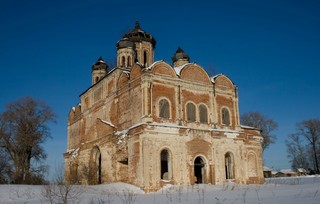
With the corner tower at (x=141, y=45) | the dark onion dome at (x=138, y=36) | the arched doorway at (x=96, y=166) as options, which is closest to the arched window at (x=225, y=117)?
the corner tower at (x=141, y=45)

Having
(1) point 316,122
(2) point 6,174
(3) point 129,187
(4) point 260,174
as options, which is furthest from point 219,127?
(1) point 316,122

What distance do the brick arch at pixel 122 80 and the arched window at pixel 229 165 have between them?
358 inches

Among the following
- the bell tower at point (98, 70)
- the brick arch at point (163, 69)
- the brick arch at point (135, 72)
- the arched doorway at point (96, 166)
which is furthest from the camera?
the bell tower at point (98, 70)

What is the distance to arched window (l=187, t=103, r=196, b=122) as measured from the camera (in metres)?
22.8

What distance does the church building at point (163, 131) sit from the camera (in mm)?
20656

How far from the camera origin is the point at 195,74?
24109 mm

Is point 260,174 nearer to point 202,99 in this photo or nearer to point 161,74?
point 202,99

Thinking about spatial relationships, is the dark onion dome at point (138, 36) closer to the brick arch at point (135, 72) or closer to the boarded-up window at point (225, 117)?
the brick arch at point (135, 72)

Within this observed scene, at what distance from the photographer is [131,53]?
2777 centimetres

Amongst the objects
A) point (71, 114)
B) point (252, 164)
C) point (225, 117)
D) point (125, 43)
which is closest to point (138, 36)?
point (125, 43)

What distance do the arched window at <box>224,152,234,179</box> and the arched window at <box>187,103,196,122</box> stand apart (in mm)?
3988

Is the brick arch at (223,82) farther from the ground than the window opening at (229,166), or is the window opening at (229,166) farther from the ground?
the brick arch at (223,82)

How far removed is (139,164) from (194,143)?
14.0 ft

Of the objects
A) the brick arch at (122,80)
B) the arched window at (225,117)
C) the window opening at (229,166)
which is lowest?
the window opening at (229,166)
